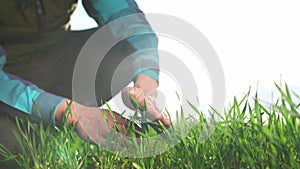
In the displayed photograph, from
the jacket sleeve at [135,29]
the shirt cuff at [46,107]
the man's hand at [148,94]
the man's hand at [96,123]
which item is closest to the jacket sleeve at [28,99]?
the shirt cuff at [46,107]

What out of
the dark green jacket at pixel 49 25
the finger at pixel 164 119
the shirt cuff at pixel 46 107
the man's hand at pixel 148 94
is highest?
the dark green jacket at pixel 49 25

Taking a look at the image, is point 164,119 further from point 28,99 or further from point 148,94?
point 28,99

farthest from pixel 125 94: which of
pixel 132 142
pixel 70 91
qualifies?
pixel 70 91

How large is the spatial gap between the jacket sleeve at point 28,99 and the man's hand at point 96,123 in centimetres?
11

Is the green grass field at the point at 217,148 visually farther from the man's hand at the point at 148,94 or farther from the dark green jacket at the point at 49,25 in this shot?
the dark green jacket at the point at 49,25

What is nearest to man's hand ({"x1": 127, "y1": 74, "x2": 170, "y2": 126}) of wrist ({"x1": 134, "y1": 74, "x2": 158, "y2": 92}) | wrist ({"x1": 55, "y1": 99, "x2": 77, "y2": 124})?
wrist ({"x1": 134, "y1": 74, "x2": 158, "y2": 92})

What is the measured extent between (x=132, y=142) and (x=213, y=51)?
484mm

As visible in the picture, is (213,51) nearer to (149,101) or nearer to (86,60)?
(149,101)

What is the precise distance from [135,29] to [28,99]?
25.6 inches

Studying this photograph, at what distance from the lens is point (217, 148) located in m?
1.26

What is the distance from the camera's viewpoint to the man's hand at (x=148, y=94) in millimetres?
1482

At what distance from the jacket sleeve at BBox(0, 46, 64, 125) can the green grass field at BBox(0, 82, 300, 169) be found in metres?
0.07

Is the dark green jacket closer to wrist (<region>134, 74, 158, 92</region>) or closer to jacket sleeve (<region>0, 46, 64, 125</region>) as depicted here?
wrist (<region>134, 74, 158, 92</region>)

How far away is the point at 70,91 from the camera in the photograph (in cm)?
233
